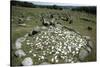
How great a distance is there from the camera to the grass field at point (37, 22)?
192 centimetres

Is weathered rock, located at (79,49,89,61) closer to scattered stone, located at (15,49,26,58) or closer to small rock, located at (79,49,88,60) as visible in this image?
small rock, located at (79,49,88,60)

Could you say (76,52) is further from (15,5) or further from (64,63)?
(15,5)

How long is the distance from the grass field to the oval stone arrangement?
58 mm

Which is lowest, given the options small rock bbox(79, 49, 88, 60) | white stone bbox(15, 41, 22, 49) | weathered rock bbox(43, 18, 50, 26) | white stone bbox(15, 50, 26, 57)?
small rock bbox(79, 49, 88, 60)

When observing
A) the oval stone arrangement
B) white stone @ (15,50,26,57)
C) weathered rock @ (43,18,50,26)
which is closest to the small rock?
the oval stone arrangement

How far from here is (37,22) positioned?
203 cm

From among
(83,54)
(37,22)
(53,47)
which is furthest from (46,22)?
(83,54)

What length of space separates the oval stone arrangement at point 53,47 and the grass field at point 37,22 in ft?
0.19

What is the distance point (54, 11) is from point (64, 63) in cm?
63

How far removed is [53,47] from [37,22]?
35cm

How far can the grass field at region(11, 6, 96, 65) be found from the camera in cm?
192

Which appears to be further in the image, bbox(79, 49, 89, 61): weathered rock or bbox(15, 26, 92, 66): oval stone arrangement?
bbox(79, 49, 89, 61): weathered rock

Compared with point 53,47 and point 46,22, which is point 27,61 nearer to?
point 53,47


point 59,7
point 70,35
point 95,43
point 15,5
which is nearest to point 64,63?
point 70,35
